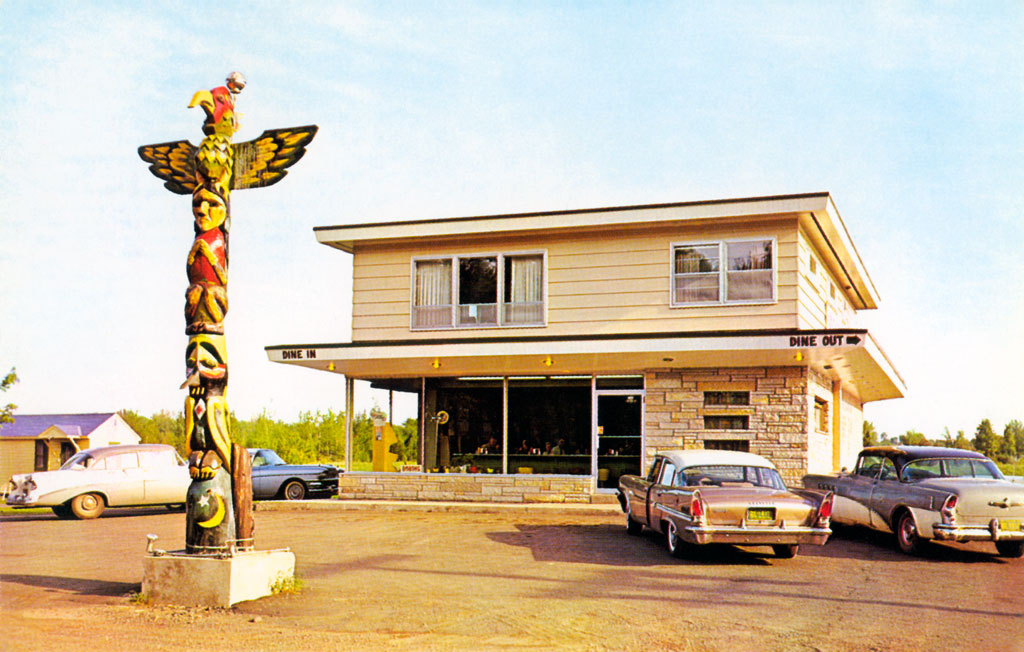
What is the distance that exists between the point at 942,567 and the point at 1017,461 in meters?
30.5

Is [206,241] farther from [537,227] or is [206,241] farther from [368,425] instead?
[368,425]

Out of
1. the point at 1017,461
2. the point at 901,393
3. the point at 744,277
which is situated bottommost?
the point at 1017,461

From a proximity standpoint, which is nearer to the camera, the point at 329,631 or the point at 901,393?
the point at 329,631

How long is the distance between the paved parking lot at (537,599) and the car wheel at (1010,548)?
32 centimetres

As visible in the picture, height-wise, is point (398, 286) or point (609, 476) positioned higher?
point (398, 286)

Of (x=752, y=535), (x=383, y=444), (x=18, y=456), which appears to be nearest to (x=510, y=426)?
(x=383, y=444)

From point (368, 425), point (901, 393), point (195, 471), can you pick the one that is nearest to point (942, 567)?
point (195, 471)

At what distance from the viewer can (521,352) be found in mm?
19344

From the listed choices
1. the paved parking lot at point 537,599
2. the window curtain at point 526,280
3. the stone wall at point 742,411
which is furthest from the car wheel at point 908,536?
the window curtain at point 526,280

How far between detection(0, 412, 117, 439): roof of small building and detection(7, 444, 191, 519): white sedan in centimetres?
1756

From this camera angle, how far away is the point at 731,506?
459 inches

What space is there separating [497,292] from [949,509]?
1120 centimetres

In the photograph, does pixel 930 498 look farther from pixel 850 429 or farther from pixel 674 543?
pixel 850 429

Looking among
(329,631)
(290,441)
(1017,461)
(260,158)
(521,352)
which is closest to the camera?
(329,631)
